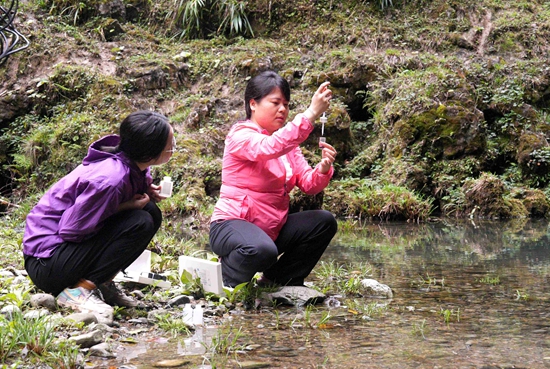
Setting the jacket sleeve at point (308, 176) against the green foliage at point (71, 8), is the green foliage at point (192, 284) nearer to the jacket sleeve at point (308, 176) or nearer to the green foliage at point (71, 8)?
the jacket sleeve at point (308, 176)

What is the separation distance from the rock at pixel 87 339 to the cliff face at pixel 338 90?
6.41 m

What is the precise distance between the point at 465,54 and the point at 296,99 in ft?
15.6

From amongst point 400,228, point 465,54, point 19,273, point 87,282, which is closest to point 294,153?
point 87,282

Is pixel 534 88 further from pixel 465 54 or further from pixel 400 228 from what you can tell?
pixel 400 228

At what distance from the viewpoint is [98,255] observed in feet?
10.0

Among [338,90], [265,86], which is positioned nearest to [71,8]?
[338,90]

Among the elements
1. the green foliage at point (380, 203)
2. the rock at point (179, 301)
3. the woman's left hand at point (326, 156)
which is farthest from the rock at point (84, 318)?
the green foliage at point (380, 203)

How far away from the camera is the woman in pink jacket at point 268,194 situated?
336 centimetres

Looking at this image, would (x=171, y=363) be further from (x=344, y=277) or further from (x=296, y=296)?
(x=344, y=277)

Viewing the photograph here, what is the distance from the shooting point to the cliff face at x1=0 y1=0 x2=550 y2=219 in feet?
33.0

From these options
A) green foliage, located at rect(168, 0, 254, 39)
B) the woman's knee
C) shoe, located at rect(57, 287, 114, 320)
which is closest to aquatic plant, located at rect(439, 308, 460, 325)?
the woman's knee

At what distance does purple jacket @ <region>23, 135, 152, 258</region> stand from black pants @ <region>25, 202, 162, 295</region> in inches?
1.8

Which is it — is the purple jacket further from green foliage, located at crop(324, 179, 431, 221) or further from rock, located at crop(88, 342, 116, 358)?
green foliage, located at crop(324, 179, 431, 221)

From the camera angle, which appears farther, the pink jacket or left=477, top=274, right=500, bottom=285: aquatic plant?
left=477, top=274, right=500, bottom=285: aquatic plant
